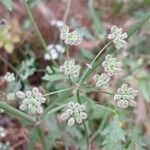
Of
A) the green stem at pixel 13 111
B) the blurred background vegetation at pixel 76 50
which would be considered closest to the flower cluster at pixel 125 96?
the green stem at pixel 13 111

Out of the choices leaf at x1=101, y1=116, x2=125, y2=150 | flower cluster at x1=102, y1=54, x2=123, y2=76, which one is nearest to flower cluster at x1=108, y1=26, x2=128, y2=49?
flower cluster at x1=102, y1=54, x2=123, y2=76

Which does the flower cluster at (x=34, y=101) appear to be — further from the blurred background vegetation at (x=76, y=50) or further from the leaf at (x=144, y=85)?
the leaf at (x=144, y=85)

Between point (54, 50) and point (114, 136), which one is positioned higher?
point (54, 50)

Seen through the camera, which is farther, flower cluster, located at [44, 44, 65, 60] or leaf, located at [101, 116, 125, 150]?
flower cluster, located at [44, 44, 65, 60]

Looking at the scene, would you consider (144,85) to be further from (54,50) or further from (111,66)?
(111,66)

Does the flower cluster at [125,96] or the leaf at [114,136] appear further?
the leaf at [114,136]

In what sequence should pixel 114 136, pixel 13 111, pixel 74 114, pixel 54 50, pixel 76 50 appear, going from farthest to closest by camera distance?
pixel 76 50, pixel 54 50, pixel 114 136, pixel 13 111, pixel 74 114

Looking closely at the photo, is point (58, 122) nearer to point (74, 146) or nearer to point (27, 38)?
point (74, 146)

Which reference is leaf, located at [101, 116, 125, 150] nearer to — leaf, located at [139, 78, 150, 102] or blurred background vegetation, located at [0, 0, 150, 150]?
blurred background vegetation, located at [0, 0, 150, 150]

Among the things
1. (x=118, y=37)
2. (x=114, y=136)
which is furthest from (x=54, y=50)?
(x=118, y=37)

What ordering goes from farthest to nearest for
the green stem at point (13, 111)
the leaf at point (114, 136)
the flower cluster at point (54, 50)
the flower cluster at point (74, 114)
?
1. the flower cluster at point (54, 50)
2. the leaf at point (114, 136)
3. the green stem at point (13, 111)
4. the flower cluster at point (74, 114)

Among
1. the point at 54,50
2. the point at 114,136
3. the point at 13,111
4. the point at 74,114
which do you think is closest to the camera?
the point at 74,114
